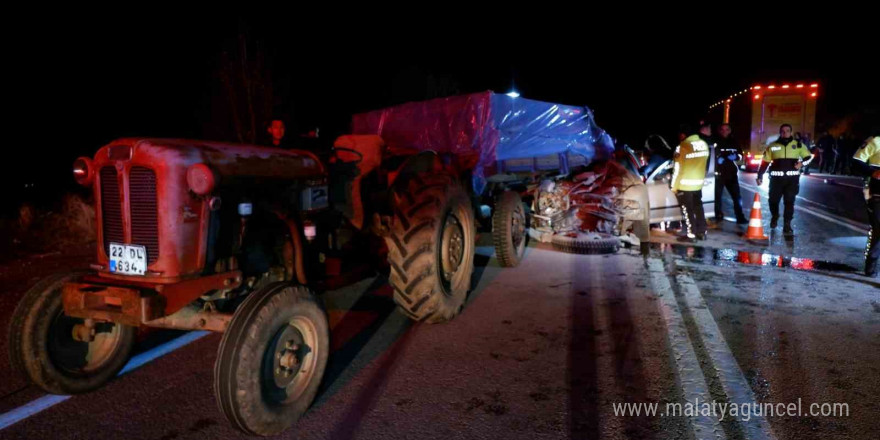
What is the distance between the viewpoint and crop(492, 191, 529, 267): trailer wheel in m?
7.61

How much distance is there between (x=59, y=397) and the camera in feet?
12.9

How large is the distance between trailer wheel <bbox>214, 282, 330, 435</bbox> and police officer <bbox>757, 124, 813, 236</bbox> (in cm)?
902

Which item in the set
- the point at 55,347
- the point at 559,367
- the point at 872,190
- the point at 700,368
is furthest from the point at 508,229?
the point at 55,347

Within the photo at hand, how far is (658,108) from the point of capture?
308ft

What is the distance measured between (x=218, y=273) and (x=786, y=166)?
31.4 feet

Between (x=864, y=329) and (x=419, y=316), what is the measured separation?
12.9ft

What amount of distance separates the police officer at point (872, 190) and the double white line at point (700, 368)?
2.44 m

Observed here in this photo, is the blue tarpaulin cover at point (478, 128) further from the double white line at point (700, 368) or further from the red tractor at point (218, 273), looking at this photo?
the double white line at point (700, 368)

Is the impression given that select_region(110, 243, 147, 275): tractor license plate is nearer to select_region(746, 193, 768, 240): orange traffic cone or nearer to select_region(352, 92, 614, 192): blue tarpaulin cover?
select_region(352, 92, 614, 192): blue tarpaulin cover

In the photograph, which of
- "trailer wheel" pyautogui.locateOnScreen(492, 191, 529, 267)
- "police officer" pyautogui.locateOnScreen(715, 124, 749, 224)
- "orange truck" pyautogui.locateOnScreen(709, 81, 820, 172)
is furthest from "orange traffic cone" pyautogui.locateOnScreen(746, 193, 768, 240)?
"orange truck" pyautogui.locateOnScreen(709, 81, 820, 172)

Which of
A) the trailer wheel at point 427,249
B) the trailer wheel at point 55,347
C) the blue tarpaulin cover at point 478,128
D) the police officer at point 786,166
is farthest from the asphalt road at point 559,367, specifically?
the police officer at point 786,166

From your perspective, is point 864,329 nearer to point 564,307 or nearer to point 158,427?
point 564,307

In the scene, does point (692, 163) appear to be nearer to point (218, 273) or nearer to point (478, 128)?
point (478, 128)

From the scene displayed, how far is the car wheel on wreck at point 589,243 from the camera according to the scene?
850 centimetres
